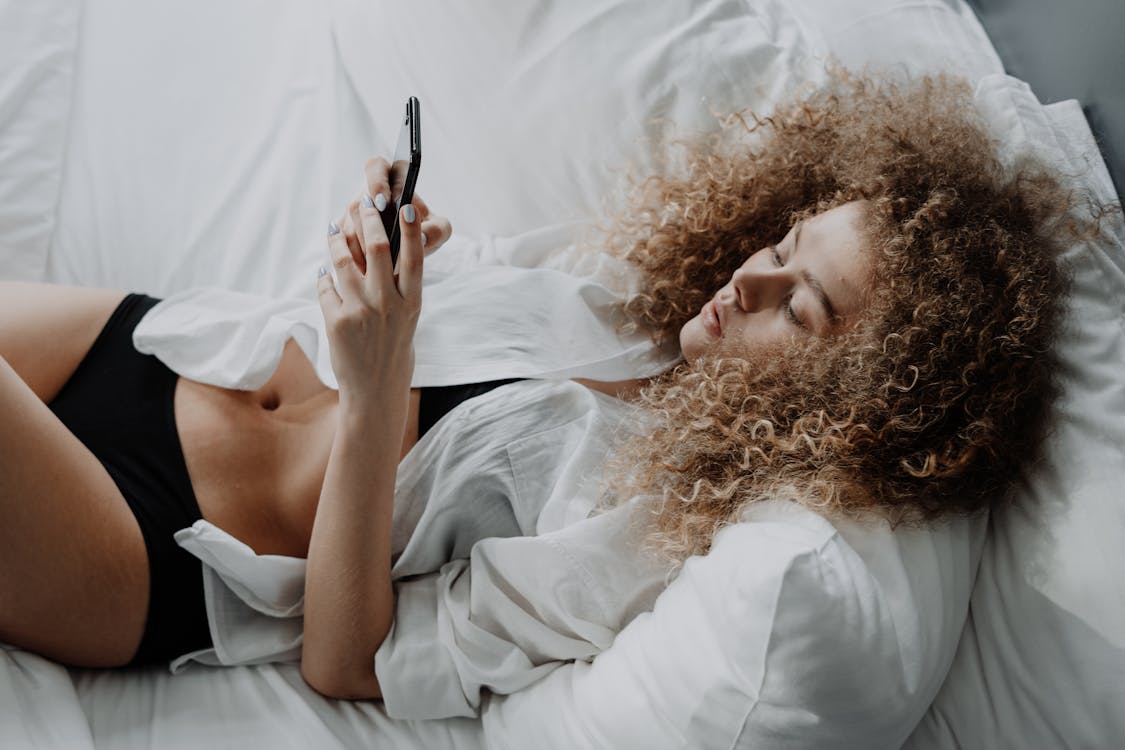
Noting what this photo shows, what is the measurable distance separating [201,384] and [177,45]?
2.15 ft

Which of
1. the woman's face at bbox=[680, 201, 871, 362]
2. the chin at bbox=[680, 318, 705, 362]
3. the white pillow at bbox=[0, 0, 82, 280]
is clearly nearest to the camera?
the woman's face at bbox=[680, 201, 871, 362]

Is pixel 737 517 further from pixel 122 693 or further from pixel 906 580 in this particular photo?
pixel 122 693

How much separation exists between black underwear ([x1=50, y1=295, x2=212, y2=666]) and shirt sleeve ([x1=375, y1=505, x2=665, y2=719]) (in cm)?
23

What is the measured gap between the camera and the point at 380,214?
944 millimetres

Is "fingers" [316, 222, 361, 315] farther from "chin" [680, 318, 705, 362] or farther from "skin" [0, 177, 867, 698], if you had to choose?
"chin" [680, 318, 705, 362]

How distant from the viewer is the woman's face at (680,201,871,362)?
1.06 metres

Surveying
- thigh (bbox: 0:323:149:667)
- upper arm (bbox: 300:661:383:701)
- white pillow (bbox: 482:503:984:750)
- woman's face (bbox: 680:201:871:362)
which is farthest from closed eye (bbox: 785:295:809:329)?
thigh (bbox: 0:323:149:667)

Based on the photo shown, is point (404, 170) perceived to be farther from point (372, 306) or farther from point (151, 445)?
point (151, 445)

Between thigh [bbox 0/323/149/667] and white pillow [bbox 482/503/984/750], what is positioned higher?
thigh [bbox 0/323/149/667]

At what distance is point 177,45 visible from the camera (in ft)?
4.82

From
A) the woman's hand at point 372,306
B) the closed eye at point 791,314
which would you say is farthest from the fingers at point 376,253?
the closed eye at point 791,314

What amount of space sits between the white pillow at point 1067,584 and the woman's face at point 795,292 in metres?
0.25

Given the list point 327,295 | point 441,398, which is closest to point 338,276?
point 327,295

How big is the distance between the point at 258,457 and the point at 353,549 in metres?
0.21
